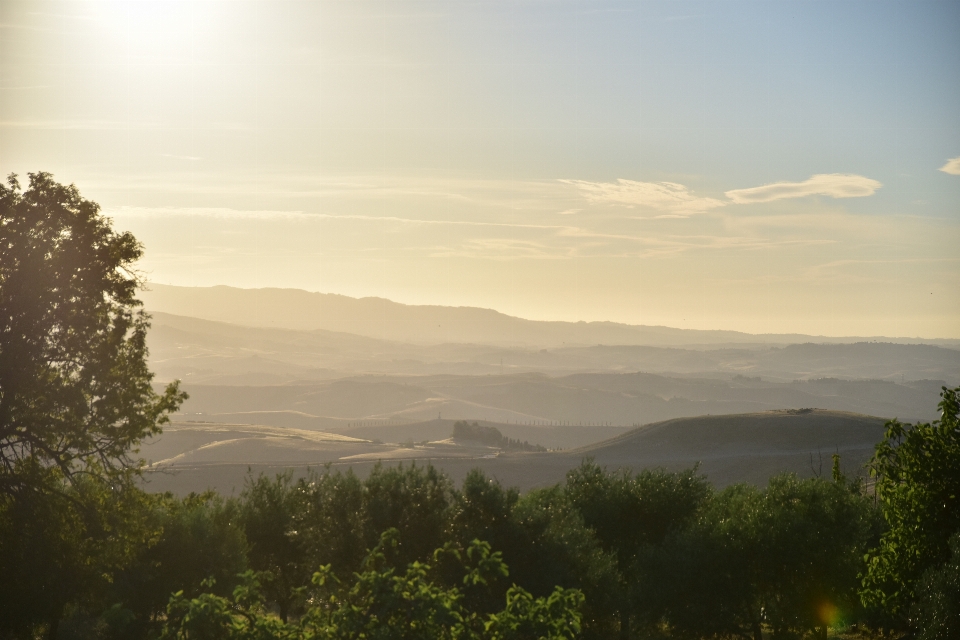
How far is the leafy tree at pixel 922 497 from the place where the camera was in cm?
1755

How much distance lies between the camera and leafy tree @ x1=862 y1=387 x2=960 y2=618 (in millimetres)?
17547

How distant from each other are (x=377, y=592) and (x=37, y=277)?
13.9m

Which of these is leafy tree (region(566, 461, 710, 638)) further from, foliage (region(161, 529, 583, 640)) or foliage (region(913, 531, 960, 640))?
foliage (region(161, 529, 583, 640))

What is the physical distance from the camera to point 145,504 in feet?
74.0

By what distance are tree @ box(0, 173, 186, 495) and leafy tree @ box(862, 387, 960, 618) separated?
1712 cm

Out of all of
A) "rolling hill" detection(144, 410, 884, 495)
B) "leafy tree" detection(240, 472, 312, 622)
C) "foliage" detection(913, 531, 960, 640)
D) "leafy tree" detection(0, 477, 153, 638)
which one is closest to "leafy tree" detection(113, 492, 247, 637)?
"leafy tree" detection(0, 477, 153, 638)

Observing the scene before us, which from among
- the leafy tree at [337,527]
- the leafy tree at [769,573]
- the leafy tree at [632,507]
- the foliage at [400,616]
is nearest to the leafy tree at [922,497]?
the foliage at [400,616]

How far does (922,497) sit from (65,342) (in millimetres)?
19780

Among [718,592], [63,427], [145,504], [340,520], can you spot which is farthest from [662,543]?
[63,427]

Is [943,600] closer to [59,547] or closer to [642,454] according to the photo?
[59,547]

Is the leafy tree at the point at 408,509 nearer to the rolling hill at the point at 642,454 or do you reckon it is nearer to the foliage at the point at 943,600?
the foliage at the point at 943,600

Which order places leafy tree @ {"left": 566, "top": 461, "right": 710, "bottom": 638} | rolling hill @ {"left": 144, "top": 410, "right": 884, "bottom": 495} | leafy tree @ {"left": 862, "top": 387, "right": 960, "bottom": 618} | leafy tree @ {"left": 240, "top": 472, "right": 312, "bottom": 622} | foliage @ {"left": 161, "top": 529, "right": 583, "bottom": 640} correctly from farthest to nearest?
rolling hill @ {"left": 144, "top": 410, "right": 884, "bottom": 495}
leafy tree @ {"left": 566, "top": 461, "right": 710, "bottom": 638}
leafy tree @ {"left": 240, "top": 472, "right": 312, "bottom": 622}
leafy tree @ {"left": 862, "top": 387, "right": 960, "bottom": 618}
foliage @ {"left": 161, "top": 529, "right": 583, "bottom": 640}

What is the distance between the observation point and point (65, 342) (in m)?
21.9

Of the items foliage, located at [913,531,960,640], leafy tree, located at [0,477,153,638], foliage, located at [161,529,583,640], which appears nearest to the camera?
foliage, located at [161,529,583,640]
